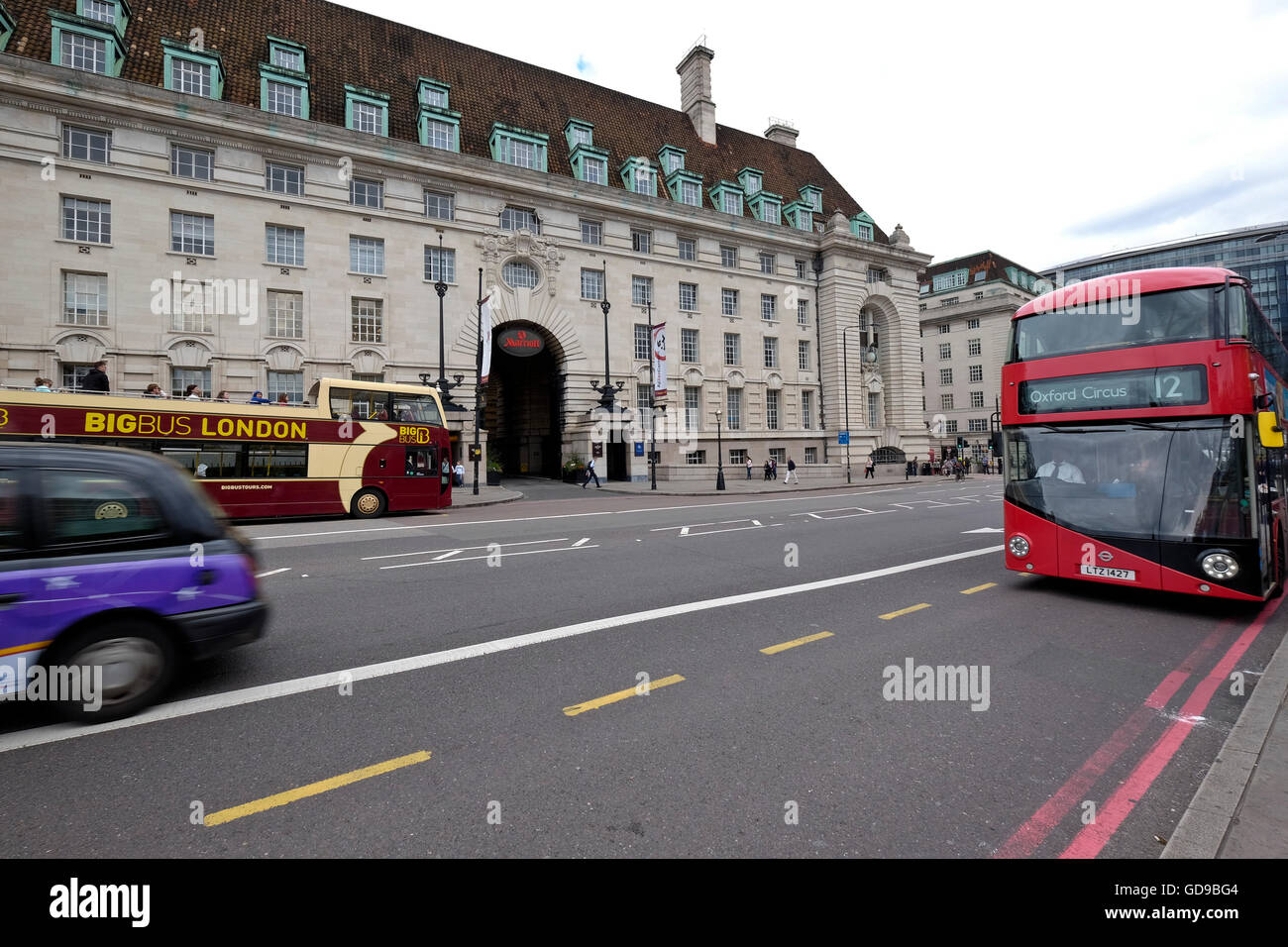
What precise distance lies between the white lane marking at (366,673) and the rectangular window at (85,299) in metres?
28.0

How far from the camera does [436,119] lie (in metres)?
30.6

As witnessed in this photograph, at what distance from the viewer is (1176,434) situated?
6164 millimetres

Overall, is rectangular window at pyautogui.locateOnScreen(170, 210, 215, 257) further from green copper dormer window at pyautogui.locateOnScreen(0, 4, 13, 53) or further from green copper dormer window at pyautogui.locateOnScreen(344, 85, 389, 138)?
green copper dormer window at pyautogui.locateOnScreen(344, 85, 389, 138)

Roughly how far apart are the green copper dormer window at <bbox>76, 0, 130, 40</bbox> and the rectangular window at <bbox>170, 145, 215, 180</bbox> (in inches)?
195

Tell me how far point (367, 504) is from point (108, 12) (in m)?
27.0

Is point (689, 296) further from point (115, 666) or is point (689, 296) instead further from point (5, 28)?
point (115, 666)

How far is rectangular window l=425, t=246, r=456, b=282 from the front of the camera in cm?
2994

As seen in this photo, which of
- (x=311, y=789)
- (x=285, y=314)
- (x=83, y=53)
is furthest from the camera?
(x=285, y=314)

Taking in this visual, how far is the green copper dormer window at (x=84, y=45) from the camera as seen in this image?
23359 mm

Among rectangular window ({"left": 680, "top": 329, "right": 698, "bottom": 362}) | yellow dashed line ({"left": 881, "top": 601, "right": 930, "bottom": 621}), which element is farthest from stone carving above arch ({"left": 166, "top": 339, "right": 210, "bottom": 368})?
yellow dashed line ({"left": 881, "top": 601, "right": 930, "bottom": 621})

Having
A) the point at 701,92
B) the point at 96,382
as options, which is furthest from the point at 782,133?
the point at 96,382

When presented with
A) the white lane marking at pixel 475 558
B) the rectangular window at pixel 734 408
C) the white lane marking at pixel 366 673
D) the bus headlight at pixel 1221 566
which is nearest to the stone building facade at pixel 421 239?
the rectangular window at pixel 734 408

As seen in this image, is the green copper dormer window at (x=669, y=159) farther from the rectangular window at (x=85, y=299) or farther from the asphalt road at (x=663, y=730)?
the asphalt road at (x=663, y=730)

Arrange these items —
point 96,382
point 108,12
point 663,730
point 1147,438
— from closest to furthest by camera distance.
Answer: point 663,730
point 1147,438
point 96,382
point 108,12
